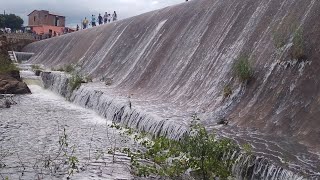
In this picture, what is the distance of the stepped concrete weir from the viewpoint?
8.87 meters

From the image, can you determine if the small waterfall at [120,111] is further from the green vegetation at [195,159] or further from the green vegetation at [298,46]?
the green vegetation at [298,46]

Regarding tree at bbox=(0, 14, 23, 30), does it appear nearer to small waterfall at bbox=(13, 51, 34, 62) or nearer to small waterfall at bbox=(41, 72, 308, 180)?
small waterfall at bbox=(13, 51, 34, 62)

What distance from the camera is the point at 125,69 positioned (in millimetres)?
21156

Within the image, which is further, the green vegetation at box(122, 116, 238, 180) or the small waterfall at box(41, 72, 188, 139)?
the small waterfall at box(41, 72, 188, 139)

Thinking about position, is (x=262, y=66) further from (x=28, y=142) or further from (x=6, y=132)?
(x=6, y=132)

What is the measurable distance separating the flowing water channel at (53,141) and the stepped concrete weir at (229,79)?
0.88 metres

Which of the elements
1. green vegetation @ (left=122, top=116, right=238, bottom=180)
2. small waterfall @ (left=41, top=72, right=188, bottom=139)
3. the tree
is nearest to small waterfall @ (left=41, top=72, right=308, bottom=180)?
small waterfall @ (left=41, top=72, right=188, bottom=139)

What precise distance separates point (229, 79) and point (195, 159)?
528 centimetres

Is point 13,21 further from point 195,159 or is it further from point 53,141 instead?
point 195,159

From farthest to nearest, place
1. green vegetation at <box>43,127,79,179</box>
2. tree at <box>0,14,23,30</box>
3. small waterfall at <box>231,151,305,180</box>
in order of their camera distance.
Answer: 1. tree at <box>0,14,23,30</box>
2. green vegetation at <box>43,127,79,179</box>
3. small waterfall at <box>231,151,305,180</box>

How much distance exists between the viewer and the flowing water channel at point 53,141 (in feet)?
26.7

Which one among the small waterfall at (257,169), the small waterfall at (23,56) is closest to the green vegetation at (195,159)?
the small waterfall at (257,169)

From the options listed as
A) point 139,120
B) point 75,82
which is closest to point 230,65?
point 139,120

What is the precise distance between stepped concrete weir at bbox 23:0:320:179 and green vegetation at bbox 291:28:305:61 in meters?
0.03
